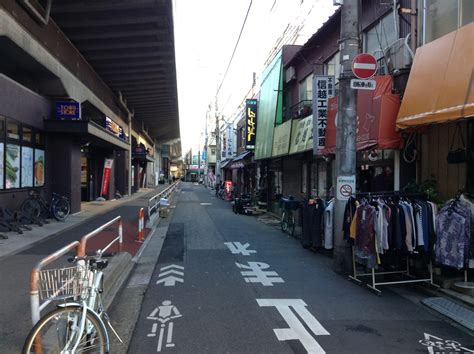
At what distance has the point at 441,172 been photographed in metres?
8.45

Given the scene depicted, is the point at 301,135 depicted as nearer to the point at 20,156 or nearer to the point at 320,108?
the point at 320,108

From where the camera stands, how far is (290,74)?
19.5 metres

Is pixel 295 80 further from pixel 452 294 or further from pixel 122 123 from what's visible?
pixel 122 123

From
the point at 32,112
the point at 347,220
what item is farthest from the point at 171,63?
the point at 347,220

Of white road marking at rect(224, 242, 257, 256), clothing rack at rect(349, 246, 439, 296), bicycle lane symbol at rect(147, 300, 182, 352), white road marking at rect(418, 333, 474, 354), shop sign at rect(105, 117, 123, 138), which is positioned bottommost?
white road marking at rect(418, 333, 474, 354)

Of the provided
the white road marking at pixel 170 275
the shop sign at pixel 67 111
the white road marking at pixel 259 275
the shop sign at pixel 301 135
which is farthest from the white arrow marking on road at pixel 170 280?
the shop sign at pixel 67 111

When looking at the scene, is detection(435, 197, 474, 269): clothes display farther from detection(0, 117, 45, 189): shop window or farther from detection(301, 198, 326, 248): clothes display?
detection(0, 117, 45, 189): shop window

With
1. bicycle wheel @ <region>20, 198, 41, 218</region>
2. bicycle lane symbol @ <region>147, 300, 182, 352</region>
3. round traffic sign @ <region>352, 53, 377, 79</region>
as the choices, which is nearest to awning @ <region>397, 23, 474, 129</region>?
round traffic sign @ <region>352, 53, 377, 79</region>

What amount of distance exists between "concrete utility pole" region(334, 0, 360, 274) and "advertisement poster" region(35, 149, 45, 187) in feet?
35.2

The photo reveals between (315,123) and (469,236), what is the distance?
6.85 meters

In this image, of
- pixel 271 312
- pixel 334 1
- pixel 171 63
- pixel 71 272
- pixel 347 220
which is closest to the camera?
pixel 71 272

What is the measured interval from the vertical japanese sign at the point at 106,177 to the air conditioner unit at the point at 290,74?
455 inches

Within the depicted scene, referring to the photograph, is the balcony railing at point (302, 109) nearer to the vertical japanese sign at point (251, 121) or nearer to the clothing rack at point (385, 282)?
the vertical japanese sign at point (251, 121)

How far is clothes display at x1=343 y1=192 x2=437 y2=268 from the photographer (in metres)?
7.28
